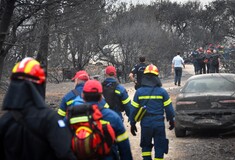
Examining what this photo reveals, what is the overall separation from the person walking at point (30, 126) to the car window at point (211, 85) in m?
7.15

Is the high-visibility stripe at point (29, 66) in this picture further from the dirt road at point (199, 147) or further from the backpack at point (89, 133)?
the dirt road at point (199, 147)

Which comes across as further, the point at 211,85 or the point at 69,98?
the point at 211,85

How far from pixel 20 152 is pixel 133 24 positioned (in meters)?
27.8

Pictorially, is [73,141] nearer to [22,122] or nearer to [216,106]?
[22,122]

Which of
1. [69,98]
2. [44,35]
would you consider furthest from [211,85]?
[69,98]

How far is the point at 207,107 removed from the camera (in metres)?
9.76

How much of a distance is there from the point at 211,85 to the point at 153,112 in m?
3.83

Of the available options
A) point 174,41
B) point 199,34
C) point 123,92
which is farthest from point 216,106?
point 199,34

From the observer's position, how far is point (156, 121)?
698cm

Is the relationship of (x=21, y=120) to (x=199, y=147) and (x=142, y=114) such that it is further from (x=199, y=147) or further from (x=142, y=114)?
(x=199, y=147)

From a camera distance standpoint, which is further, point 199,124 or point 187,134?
point 187,134

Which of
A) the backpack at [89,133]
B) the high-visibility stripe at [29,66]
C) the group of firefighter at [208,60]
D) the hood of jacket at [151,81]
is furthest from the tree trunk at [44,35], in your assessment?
the group of firefighter at [208,60]

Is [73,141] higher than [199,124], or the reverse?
[73,141]

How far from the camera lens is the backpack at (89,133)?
3.98 m
